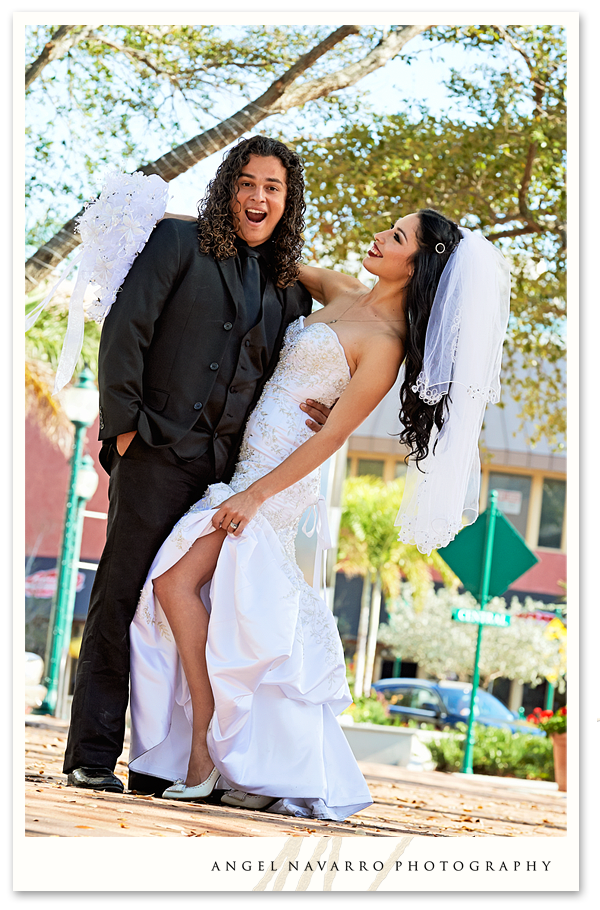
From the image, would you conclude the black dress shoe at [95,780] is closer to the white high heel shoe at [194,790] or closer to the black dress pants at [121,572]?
the black dress pants at [121,572]

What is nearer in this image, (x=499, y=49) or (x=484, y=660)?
(x=499, y=49)

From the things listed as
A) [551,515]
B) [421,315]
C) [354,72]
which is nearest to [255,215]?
[421,315]

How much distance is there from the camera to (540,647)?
78.9 feet

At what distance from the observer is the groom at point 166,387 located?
345 cm

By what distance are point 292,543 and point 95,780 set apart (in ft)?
3.91

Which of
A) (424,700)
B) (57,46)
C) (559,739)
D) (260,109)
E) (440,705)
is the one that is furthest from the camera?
(424,700)

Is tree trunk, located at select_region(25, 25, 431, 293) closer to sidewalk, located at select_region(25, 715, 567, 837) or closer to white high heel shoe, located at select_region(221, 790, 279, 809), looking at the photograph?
sidewalk, located at select_region(25, 715, 567, 837)

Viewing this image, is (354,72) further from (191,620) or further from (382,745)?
(382,745)

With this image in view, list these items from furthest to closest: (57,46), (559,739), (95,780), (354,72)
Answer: (559,739)
(354,72)
(57,46)
(95,780)

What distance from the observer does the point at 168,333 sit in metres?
3.54

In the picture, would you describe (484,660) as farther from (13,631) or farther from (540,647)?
(13,631)
